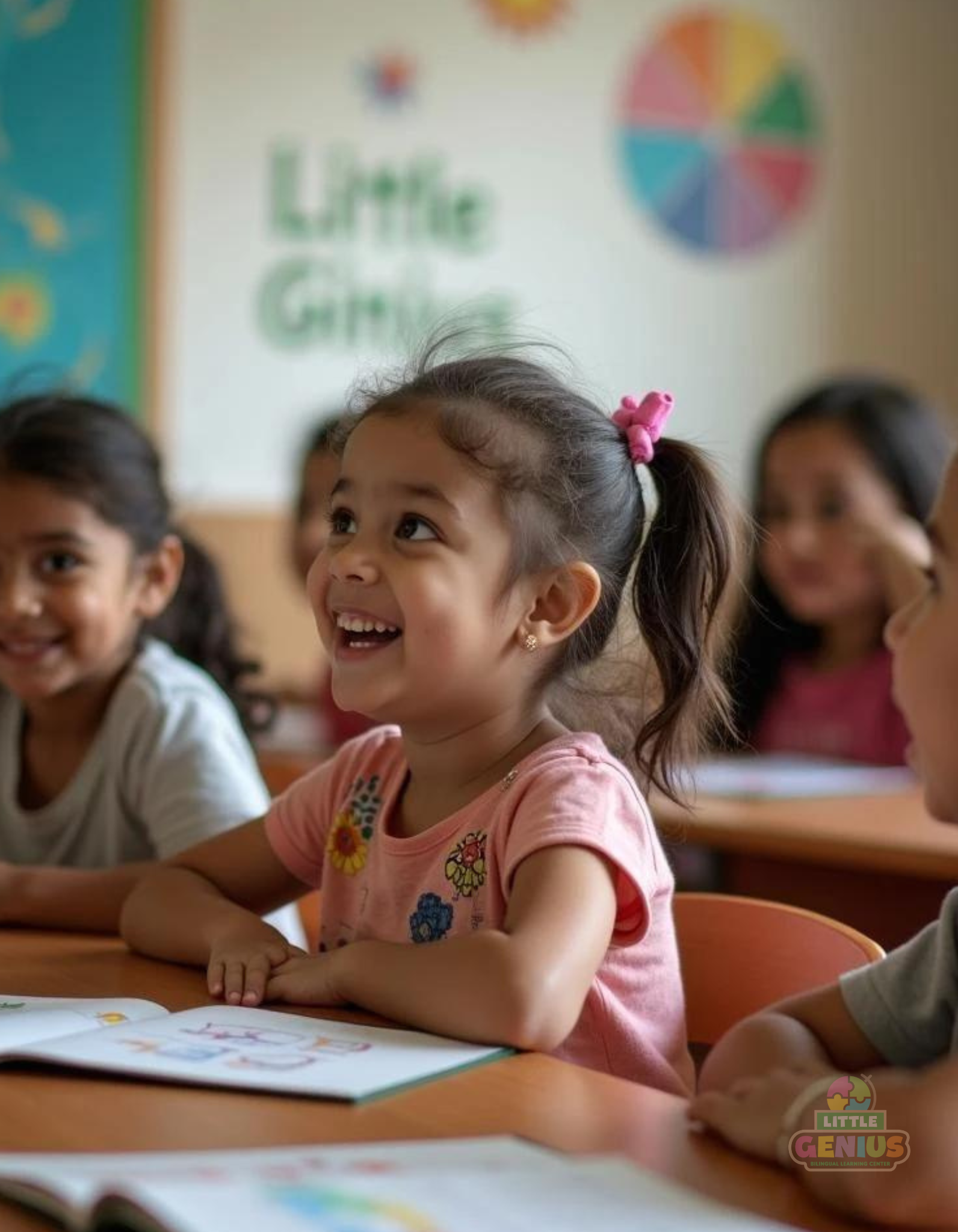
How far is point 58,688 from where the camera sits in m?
1.93

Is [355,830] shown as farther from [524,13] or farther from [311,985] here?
[524,13]

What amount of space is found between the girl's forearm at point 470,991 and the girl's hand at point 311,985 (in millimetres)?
23

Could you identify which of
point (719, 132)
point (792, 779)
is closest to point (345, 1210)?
point (792, 779)

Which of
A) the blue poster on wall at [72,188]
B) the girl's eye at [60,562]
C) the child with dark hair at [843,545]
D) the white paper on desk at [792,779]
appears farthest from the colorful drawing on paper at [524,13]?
the girl's eye at [60,562]

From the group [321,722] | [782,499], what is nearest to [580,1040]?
[782,499]

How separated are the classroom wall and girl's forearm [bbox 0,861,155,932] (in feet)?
7.82

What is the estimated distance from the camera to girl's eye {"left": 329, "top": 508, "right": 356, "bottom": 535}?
1.39 m

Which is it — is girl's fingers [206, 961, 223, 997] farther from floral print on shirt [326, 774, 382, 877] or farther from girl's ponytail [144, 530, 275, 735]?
girl's ponytail [144, 530, 275, 735]

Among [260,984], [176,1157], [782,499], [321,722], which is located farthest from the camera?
[321,722]

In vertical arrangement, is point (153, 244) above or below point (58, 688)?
above

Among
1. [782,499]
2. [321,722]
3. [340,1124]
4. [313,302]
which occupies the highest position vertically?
[313,302]

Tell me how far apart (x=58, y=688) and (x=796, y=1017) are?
1.10 meters

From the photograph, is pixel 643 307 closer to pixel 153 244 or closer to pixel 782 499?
pixel 153 244

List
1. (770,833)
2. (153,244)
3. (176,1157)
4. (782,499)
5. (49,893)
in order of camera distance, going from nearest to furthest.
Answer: (176,1157) → (49,893) → (770,833) → (782,499) → (153,244)
